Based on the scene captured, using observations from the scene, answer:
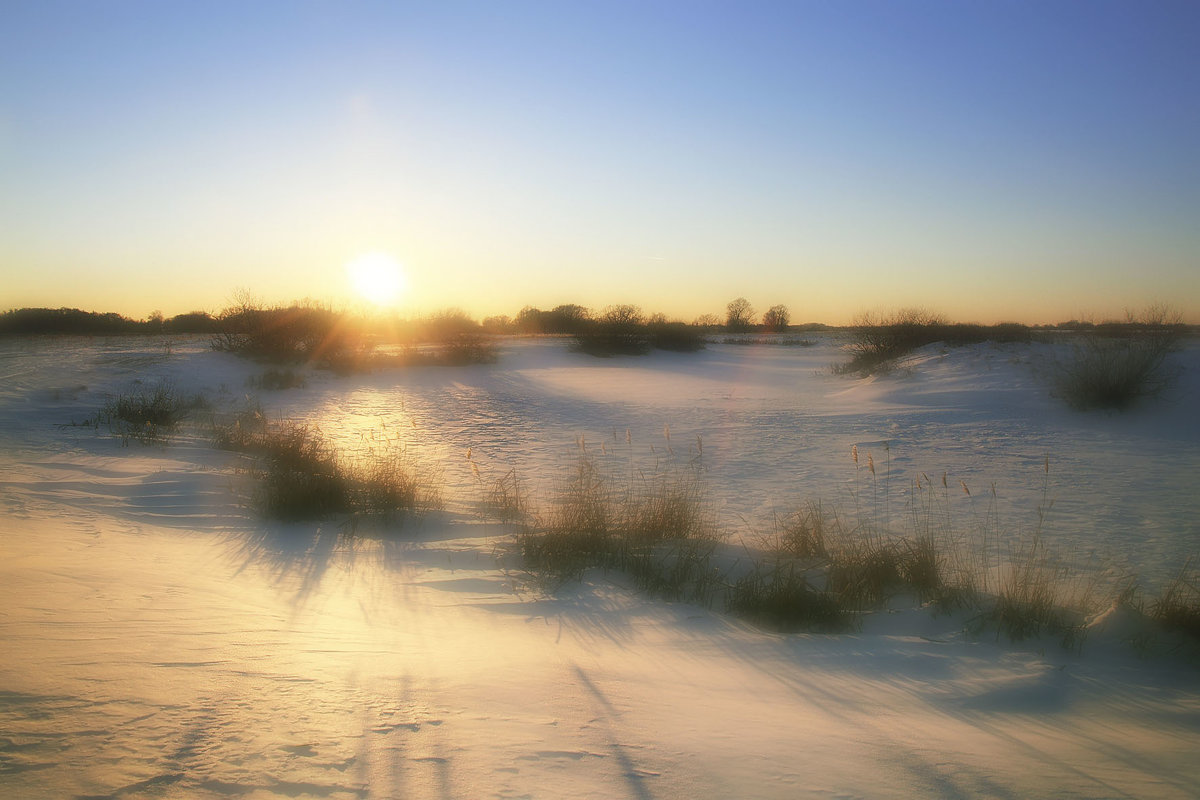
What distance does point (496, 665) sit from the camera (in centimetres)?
348

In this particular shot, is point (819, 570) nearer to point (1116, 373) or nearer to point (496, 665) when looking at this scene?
point (496, 665)

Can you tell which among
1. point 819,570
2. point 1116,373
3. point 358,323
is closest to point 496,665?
point 819,570

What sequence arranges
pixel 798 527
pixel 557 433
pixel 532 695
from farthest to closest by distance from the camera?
pixel 557 433, pixel 798 527, pixel 532 695

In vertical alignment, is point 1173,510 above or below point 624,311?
below

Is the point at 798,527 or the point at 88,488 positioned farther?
the point at 88,488

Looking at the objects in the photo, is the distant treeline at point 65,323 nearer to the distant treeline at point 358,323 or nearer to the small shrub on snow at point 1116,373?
the distant treeline at point 358,323

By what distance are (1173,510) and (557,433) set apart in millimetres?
Result: 8892

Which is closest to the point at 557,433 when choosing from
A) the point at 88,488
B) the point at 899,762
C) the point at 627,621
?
the point at 88,488

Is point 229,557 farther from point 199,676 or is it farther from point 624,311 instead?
point 624,311

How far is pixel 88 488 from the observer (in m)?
6.88

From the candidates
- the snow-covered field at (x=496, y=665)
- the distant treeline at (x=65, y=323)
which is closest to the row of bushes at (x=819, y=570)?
the snow-covered field at (x=496, y=665)

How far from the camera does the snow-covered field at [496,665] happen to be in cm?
238

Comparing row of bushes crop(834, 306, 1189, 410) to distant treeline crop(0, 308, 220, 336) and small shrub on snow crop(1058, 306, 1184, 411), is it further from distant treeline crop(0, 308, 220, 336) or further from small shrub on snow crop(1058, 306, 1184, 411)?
distant treeline crop(0, 308, 220, 336)

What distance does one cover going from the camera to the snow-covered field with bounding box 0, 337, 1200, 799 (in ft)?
7.79
